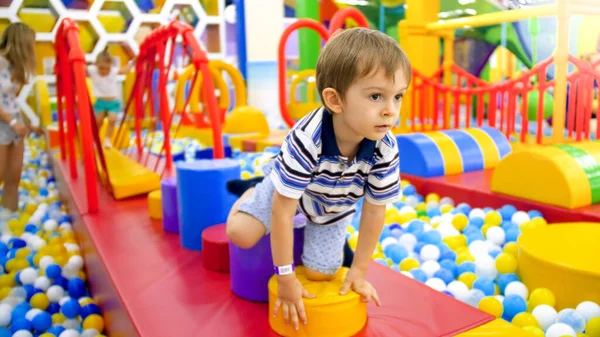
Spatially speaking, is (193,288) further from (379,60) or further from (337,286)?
(379,60)

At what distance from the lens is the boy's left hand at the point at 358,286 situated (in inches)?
42.2

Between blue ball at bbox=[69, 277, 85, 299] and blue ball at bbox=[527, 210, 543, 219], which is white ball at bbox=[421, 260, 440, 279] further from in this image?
blue ball at bbox=[69, 277, 85, 299]

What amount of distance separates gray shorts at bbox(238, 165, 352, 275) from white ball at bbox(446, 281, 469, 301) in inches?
19.7

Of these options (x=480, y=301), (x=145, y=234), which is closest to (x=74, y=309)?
(x=145, y=234)

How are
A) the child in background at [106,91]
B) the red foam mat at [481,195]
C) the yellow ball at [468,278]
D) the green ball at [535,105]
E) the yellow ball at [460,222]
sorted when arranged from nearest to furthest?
the yellow ball at [468,278], the red foam mat at [481,195], the yellow ball at [460,222], the child in background at [106,91], the green ball at [535,105]

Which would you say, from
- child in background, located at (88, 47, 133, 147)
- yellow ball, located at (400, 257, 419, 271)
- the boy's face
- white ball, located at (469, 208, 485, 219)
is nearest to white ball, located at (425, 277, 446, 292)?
yellow ball, located at (400, 257, 419, 271)

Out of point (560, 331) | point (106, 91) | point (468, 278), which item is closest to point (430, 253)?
point (468, 278)

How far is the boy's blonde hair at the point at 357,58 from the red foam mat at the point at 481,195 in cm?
141

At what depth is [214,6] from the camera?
6418 mm

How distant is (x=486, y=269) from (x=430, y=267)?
0.56ft

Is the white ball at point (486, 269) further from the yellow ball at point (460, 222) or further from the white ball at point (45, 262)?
the white ball at point (45, 262)

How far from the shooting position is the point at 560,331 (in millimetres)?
1239

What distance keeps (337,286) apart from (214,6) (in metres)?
5.89

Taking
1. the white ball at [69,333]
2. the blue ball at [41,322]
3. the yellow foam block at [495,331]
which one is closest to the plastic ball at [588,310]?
the yellow foam block at [495,331]
